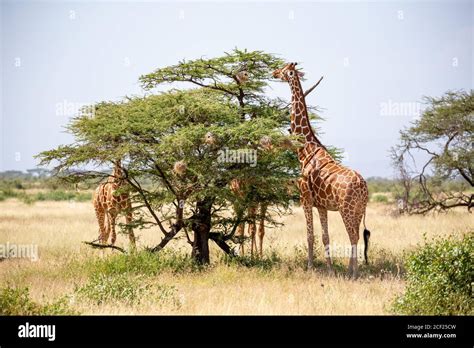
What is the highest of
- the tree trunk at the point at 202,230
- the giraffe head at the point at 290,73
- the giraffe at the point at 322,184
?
the giraffe head at the point at 290,73

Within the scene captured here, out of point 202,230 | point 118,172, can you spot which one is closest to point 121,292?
point 202,230

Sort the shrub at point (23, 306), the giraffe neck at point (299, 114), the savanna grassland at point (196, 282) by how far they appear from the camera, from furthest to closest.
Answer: the giraffe neck at point (299, 114), the savanna grassland at point (196, 282), the shrub at point (23, 306)

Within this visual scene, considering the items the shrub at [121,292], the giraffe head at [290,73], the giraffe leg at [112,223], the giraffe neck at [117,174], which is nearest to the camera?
the shrub at [121,292]

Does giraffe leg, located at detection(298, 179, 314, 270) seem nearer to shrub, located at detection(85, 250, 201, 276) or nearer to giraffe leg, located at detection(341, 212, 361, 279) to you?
giraffe leg, located at detection(341, 212, 361, 279)

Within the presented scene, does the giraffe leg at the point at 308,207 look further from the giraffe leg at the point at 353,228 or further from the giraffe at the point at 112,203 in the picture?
the giraffe at the point at 112,203

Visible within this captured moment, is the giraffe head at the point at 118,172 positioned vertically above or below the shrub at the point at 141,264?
above

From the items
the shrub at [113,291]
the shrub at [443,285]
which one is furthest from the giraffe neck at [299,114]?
the shrub at [113,291]

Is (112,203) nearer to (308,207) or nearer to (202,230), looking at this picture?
(202,230)

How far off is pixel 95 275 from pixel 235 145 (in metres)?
3.58

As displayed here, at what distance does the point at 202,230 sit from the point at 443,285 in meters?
5.34

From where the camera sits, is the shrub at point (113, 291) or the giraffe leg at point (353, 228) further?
the giraffe leg at point (353, 228)

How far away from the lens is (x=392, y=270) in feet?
42.7

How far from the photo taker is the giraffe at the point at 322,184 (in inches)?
456

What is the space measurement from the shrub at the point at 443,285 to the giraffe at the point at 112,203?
5.94 metres
